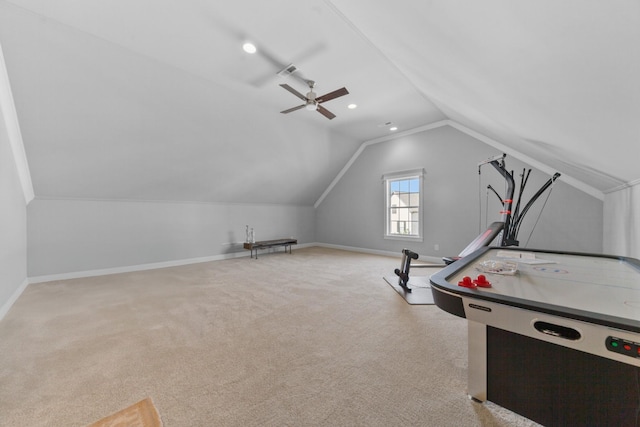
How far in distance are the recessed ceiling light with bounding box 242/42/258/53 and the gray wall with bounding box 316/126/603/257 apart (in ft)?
13.9

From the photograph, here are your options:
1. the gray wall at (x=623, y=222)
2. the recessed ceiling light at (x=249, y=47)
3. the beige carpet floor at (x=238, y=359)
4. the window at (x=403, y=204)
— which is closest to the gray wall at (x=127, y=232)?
the beige carpet floor at (x=238, y=359)

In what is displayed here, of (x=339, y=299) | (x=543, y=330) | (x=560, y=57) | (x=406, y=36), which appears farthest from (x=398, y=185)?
(x=543, y=330)

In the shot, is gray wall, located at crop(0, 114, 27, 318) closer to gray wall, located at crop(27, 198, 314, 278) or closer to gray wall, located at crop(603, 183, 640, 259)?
gray wall, located at crop(27, 198, 314, 278)

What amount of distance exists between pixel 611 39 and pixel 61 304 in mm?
5057

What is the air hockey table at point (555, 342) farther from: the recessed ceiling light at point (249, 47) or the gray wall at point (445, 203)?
the gray wall at point (445, 203)

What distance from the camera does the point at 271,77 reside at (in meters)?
3.37

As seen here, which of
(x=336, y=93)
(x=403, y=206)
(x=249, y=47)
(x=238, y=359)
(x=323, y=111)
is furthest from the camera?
(x=403, y=206)

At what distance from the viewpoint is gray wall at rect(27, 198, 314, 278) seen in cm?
397

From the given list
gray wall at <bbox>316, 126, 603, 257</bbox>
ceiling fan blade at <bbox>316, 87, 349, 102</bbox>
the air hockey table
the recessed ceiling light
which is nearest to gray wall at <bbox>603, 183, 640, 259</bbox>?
gray wall at <bbox>316, 126, 603, 257</bbox>

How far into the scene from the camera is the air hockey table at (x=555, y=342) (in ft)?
2.91

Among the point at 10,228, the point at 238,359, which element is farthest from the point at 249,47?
the point at 10,228

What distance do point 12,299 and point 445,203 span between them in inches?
275

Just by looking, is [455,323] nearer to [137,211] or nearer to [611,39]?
[611,39]

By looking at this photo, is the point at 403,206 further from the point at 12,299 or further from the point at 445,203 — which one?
the point at 12,299
